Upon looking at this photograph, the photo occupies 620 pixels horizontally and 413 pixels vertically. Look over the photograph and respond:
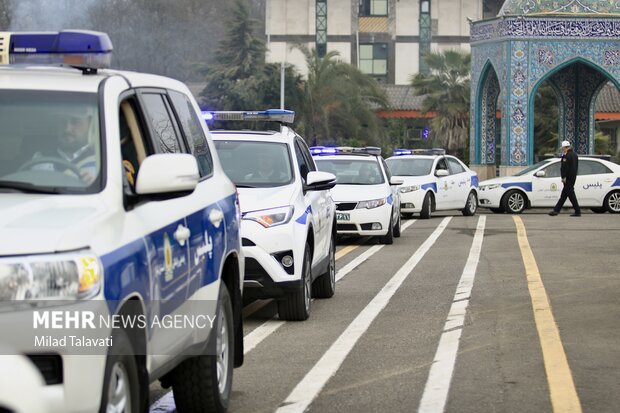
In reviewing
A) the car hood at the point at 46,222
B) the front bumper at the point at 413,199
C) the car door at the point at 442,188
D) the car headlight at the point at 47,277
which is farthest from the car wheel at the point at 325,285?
the car door at the point at 442,188

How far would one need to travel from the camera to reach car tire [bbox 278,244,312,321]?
37.9 feet

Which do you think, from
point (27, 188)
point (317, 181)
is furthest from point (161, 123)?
point (317, 181)

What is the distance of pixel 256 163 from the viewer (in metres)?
12.7

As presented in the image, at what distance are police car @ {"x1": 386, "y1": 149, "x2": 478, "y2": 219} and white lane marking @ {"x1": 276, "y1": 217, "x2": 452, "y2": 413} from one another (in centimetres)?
1383

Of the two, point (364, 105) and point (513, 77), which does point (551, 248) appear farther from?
point (364, 105)

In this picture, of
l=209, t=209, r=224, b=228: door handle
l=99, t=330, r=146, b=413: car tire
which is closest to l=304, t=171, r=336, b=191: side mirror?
l=209, t=209, r=224, b=228: door handle

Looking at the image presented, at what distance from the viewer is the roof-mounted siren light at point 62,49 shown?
20.2ft

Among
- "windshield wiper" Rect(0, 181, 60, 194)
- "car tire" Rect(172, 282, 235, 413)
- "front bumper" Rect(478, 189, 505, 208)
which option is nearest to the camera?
"windshield wiper" Rect(0, 181, 60, 194)

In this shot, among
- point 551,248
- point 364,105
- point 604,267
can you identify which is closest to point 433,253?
point 551,248

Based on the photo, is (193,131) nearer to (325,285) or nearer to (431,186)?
(325,285)

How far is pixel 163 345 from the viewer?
19.7 ft

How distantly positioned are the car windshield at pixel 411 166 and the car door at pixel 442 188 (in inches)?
8.2

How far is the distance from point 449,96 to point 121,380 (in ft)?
225

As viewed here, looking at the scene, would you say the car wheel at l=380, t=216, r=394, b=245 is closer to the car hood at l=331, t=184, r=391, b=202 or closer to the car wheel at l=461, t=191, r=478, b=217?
the car hood at l=331, t=184, r=391, b=202
